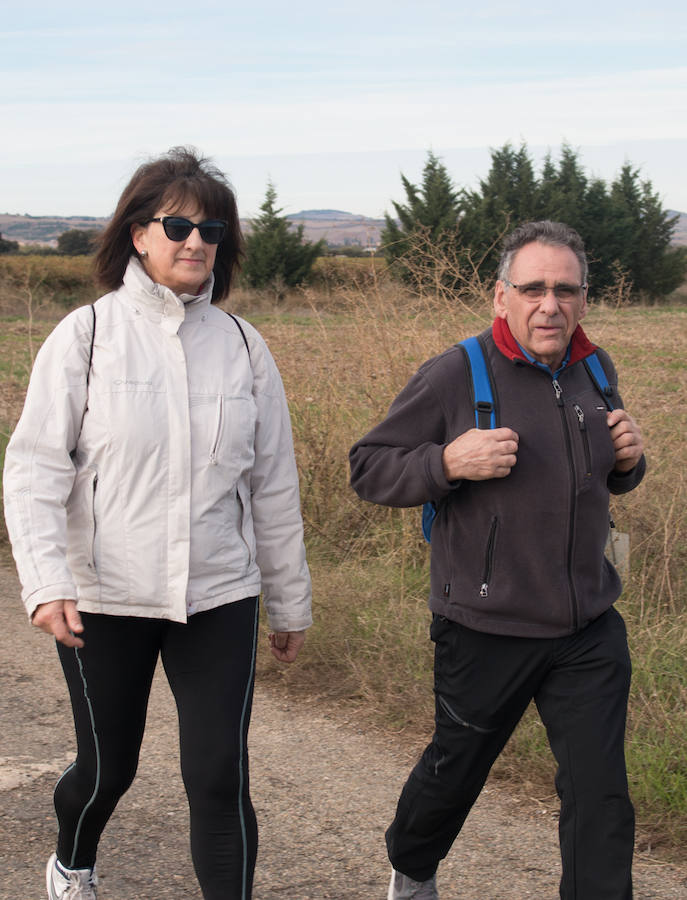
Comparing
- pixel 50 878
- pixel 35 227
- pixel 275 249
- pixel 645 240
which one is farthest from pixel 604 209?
pixel 35 227

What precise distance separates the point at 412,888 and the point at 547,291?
5.55 feet

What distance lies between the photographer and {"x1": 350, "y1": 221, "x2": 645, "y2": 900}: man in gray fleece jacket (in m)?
2.74

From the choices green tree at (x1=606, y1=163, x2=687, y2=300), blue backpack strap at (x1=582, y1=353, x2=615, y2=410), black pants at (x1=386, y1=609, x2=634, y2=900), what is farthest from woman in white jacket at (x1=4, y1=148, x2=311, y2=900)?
green tree at (x1=606, y1=163, x2=687, y2=300)

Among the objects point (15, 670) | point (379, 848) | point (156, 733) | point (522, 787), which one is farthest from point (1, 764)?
point (522, 787)

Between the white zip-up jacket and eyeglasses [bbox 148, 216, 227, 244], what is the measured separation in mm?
130

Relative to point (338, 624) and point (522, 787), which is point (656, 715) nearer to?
point (522, 787)

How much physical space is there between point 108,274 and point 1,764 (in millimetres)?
2262

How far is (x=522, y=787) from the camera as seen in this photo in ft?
13.1

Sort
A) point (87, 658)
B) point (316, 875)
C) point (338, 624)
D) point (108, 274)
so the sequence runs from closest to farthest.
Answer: point (87, 658) → point (108, 274) → point (316, 875) → point (338, 624)

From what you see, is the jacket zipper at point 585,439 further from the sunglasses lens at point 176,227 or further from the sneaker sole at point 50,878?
the sneaker sole at point 50,878

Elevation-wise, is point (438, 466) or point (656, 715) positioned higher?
point (438, 466)

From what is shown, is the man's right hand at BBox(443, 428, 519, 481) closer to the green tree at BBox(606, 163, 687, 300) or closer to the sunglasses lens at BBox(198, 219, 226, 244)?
the sunglasses lens at BBox(198, 219, 226, 244)

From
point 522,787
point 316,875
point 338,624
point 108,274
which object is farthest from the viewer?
point 338,624

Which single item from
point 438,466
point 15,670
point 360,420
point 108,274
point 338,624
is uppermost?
point 108,274
